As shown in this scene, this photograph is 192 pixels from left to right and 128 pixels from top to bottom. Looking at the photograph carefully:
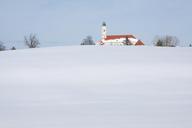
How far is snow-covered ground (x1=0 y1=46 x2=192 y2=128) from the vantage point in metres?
4.31

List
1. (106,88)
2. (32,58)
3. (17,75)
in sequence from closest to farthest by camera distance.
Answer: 1. (106,88)
2. (17,75)
3. (32,58)

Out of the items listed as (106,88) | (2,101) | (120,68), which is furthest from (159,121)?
(120,68)

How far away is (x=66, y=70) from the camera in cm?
816

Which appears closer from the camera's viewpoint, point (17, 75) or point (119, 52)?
point (17, 75)

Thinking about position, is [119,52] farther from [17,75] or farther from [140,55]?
[17,75]

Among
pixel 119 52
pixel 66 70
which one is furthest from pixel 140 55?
pixel 66 70

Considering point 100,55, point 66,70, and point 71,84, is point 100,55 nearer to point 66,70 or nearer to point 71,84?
point 66,70

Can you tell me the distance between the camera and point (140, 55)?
399 inches

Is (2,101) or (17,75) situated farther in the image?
(17,75)

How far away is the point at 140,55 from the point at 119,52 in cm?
87

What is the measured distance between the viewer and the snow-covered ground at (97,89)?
431cm

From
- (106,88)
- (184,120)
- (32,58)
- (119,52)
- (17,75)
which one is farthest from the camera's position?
(119,52)

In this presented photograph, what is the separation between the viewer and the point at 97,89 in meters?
6.39

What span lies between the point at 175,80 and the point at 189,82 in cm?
35
